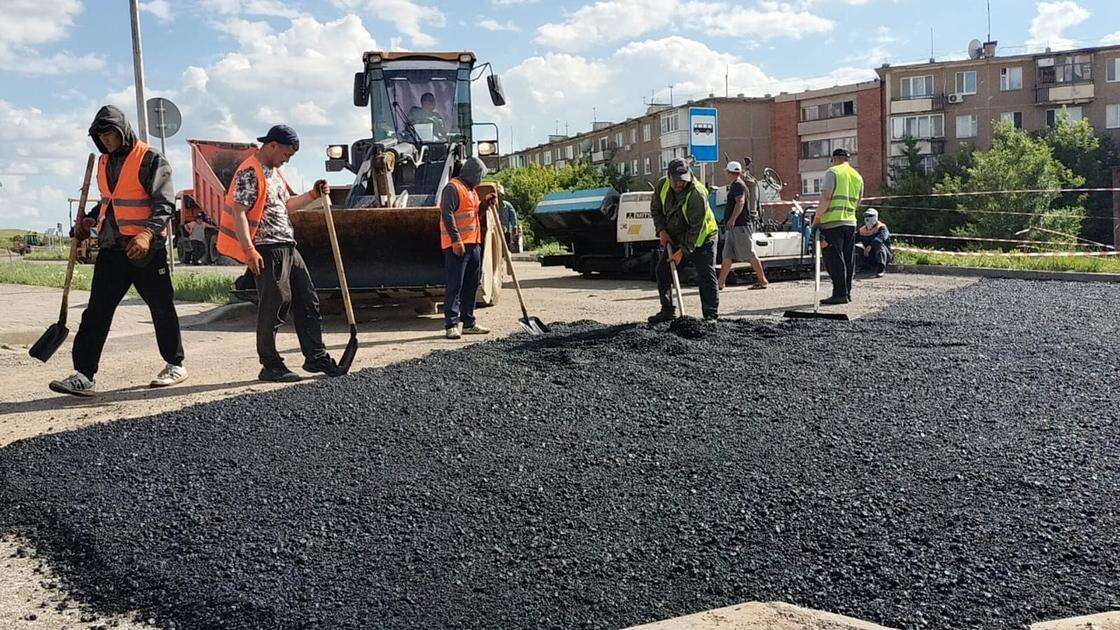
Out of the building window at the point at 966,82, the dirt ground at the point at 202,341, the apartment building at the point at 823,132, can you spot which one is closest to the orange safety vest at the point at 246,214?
the dirt ground at the point at 202,341

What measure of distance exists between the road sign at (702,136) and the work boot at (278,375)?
10.2 metres

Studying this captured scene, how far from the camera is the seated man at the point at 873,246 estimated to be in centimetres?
1419

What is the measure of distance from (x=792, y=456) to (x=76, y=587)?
2746 mm

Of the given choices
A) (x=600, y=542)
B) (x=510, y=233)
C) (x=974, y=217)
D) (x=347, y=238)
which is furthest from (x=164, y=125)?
(x=974, y=217)

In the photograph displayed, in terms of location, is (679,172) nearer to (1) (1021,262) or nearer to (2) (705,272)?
(2) (705,272)

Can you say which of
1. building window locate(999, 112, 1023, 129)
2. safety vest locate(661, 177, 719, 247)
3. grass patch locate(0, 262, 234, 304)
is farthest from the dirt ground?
building window locate(999, 112, 1023, 129)

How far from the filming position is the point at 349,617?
2820 mm

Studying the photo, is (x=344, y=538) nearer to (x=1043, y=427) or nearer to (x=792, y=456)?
(x=792, y=456)

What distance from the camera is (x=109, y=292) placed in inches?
232

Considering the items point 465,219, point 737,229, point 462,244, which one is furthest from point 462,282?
point 737,229

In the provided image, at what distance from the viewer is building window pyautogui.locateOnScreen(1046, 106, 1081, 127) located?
51688 millimetres

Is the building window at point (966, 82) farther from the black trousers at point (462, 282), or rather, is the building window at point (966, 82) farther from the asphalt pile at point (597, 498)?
the asphalt pile at point (597, 498)

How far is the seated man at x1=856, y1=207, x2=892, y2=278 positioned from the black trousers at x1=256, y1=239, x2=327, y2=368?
985 cm

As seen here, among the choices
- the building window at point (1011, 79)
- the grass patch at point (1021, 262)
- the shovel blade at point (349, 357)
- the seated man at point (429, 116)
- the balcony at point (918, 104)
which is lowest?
the shovel blade at point (349, 357)
